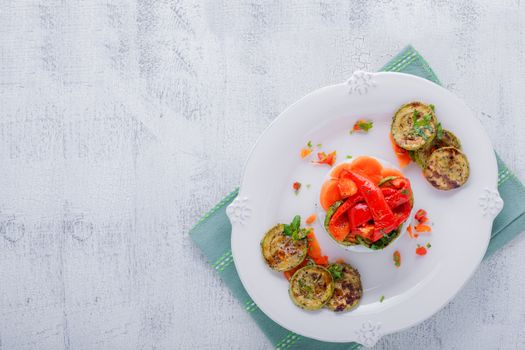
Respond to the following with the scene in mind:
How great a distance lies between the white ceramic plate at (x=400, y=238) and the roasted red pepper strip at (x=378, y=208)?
0.32 m

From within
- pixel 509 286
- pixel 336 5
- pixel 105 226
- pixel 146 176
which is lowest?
pixel 509 286

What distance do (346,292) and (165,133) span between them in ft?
5.16

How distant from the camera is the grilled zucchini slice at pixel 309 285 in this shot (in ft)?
11.0

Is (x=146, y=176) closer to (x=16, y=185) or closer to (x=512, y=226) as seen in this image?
(x=16, y=185)

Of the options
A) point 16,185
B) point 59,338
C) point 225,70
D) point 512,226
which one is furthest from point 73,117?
point 512,226

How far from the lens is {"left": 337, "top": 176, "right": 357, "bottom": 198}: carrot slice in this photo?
127 inches

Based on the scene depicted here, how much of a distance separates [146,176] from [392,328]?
73.6 inches

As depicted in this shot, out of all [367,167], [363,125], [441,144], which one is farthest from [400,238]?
[363,125]

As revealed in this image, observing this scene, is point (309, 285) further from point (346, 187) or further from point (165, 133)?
point (165, 133)

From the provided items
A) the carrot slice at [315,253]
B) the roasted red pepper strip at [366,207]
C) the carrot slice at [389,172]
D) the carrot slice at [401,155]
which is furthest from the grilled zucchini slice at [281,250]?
the carrot slice at [401,155]

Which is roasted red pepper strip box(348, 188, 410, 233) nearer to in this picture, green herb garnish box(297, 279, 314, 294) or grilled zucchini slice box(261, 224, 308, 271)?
grilled zucchini slice box(261, 224, 308, 271)

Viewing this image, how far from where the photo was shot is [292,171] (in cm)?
349

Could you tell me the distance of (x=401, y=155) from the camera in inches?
134

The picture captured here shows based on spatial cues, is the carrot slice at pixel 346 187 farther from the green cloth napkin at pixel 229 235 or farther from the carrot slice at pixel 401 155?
the green cloth napkin at pixel 229 235
